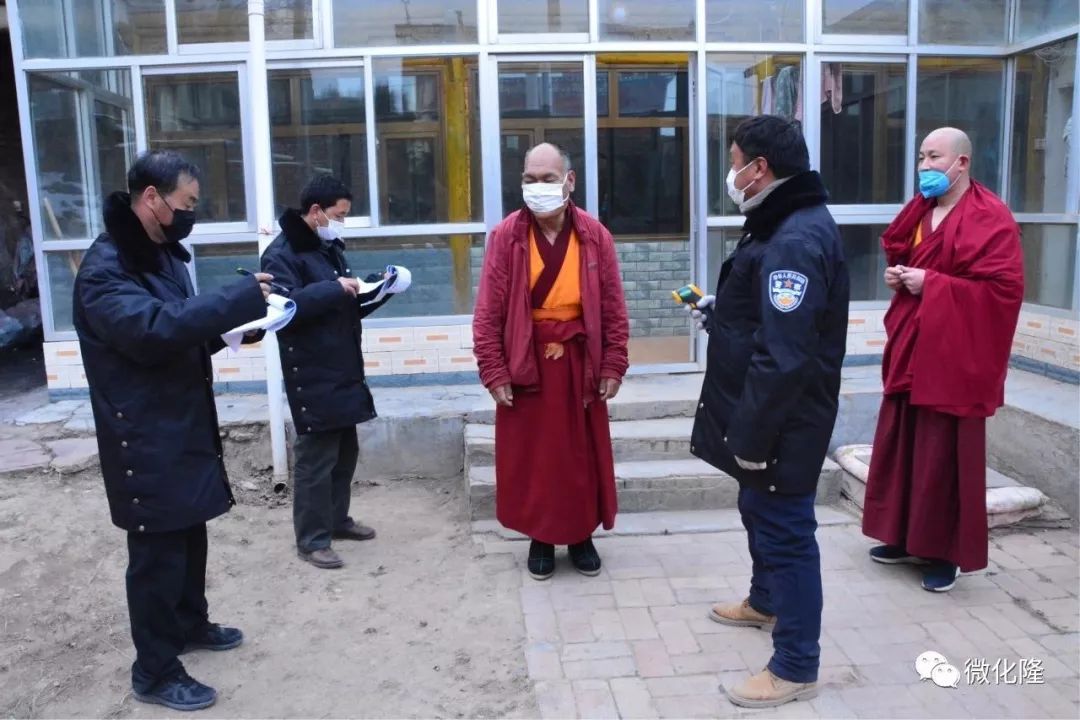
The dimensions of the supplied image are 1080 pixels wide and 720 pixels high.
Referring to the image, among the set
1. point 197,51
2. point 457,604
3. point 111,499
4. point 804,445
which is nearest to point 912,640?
point 804,445

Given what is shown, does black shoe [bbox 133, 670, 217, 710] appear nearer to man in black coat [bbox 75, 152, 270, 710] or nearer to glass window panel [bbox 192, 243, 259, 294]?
man in black coat [bbox 75, 152, 270, 710]

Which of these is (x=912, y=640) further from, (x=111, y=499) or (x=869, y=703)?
(x=111, y=499)

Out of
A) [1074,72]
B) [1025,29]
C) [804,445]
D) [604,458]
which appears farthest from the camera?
[1025,29]

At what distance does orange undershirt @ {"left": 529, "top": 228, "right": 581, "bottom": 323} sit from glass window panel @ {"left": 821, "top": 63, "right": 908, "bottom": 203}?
3.27m

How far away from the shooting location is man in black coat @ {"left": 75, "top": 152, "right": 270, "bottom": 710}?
9.08ft

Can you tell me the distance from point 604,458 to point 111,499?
6.84 ft

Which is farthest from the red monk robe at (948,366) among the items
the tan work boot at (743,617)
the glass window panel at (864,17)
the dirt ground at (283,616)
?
the glass window panel at (864,17)

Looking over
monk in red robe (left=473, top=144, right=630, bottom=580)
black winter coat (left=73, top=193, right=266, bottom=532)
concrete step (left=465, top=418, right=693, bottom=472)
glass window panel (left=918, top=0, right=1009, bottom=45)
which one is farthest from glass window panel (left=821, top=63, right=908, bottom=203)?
black winter coat (left=73, top=193, right=266, bottom=532)

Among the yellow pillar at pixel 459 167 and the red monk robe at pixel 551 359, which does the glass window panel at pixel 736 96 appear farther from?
the red monk robe at pixel 551 359

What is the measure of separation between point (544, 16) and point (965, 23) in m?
3.11

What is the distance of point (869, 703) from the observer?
302 cm

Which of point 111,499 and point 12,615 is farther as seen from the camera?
point 12,615

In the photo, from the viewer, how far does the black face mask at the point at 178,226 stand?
2977 mm

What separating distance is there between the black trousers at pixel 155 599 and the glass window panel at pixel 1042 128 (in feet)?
19.1
